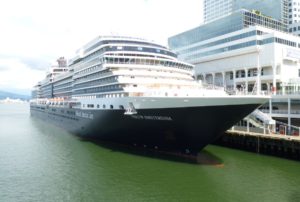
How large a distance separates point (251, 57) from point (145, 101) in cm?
2788

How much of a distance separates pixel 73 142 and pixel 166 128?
1533 centimetres

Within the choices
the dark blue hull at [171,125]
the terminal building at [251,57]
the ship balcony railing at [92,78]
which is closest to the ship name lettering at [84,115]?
the dark blue hull at [171,125]

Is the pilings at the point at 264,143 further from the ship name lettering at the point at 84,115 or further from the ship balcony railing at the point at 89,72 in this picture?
the ship balcony railing at the point at 89,72

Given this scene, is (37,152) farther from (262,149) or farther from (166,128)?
(262,149)

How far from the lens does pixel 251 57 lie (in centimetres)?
4338

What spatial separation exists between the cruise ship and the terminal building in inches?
457

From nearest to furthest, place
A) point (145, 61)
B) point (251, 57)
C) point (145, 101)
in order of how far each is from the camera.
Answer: point (145, 101) → point (145, 61) → point (251, 57)

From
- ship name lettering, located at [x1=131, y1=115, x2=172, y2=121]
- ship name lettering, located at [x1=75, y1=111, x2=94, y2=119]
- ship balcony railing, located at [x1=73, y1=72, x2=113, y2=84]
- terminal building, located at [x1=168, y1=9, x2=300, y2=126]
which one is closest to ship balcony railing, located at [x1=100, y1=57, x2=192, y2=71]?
ship balcony railing, located at [x1=73, y1=72, x2=113, y2=84]

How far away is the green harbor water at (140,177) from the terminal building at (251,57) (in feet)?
39.8

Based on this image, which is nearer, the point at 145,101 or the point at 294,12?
the point at 145,101

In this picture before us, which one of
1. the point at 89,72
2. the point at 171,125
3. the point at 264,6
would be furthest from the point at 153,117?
the point at 264,6

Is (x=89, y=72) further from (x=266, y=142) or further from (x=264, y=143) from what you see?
(x=266, y=142)

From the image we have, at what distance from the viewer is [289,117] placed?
30.8m

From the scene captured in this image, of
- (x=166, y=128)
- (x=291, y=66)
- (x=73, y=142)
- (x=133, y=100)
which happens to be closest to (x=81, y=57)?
(x=73, y=142)
